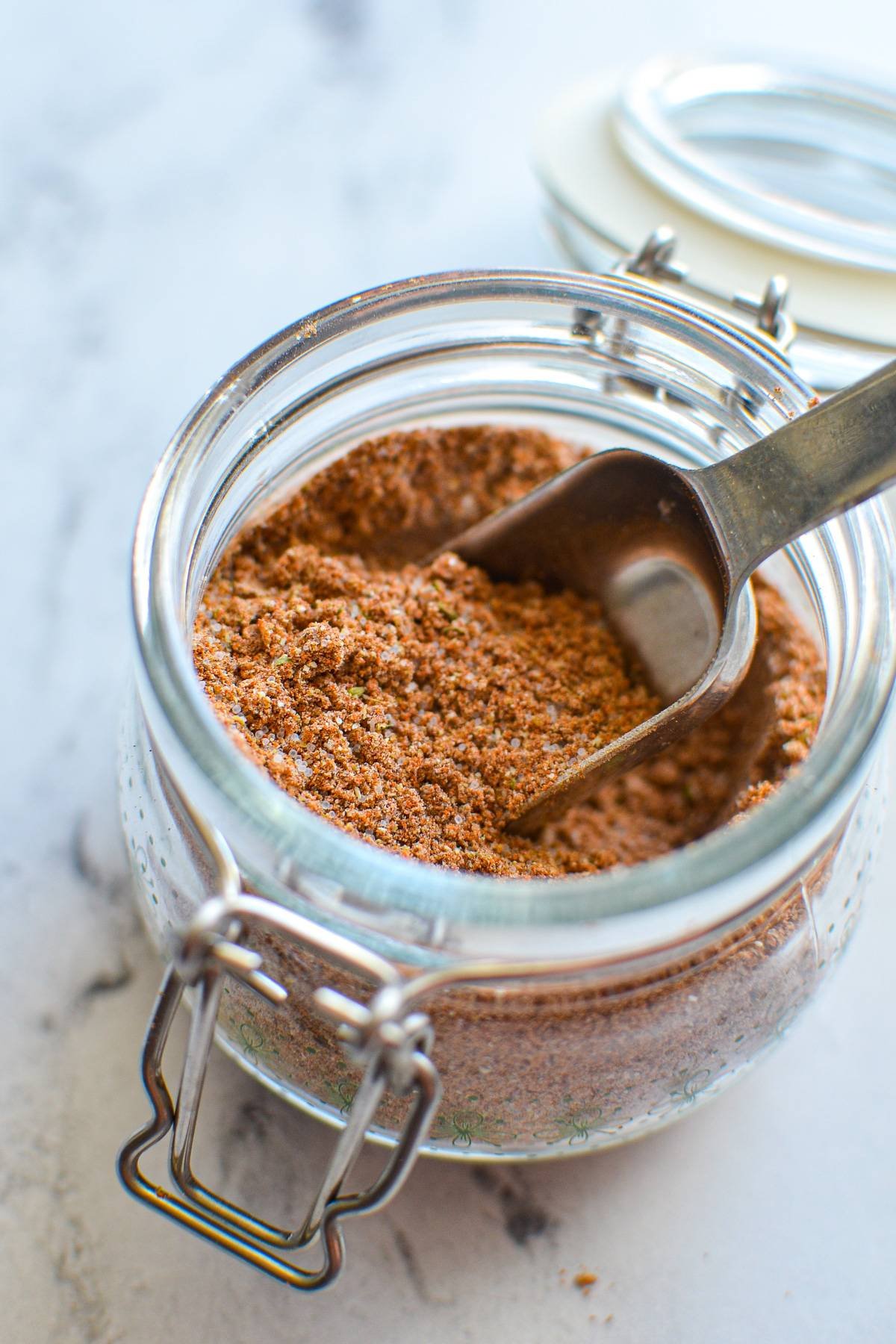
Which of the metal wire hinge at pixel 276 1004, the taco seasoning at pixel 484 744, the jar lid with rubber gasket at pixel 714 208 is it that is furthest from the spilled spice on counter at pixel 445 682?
the jar lid with rubber gasket at pixel 714 208

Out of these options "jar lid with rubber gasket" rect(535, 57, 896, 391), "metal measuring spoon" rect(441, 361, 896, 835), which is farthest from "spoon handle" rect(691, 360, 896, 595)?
"jar lid with rubber gasket" rect(535, 57, 896, 391)

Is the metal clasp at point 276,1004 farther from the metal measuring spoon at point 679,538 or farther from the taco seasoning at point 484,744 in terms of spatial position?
the metal measuring spoon at point 679,538

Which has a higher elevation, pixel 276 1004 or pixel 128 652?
pixel 128 652

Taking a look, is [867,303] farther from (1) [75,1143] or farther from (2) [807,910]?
(1) [75,1143]

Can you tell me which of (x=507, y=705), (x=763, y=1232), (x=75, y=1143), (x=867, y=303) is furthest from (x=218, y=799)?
(x=867, y=303)

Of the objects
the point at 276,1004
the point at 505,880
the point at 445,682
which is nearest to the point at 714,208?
the point at 445,682

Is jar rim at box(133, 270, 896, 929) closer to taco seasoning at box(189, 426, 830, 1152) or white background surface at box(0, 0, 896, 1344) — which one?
taco seasoning at box(189, 426, 830, 1152)

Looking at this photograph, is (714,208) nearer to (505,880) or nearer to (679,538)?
(679,538)
